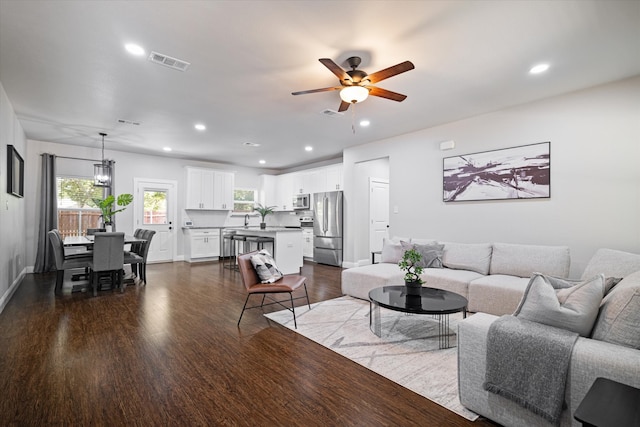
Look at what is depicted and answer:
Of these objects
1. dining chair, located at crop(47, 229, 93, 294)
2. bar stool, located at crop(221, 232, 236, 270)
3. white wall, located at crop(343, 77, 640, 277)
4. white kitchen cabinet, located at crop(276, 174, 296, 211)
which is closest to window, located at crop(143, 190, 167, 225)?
bar stool, located at crop(221, 232, 236, 270)

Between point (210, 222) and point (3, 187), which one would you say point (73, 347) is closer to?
point (3, 187)

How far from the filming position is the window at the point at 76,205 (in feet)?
21.6

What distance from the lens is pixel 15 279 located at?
15.7ft

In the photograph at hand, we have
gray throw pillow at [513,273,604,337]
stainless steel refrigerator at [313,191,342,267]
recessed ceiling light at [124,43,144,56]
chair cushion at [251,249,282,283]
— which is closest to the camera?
gray throw pillow at [513,273,604,337]

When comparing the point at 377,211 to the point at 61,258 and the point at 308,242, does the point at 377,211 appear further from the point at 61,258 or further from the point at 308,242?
the point at 61,258

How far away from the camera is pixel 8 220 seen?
4230 millimetres

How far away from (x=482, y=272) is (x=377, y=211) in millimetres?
3414

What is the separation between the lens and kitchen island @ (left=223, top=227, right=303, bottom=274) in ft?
19.6

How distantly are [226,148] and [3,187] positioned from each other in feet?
12.5

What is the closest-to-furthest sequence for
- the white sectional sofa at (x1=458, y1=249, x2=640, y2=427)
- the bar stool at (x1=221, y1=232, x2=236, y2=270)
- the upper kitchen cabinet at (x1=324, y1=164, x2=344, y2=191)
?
1. the white sectional sofa at (x1=458, y1=249, x2=640, y2=427)
2. the bar stool at (x1=221, y1=232, x2=236, y2=270)
3. the upper kitchen cabinet at (x1=324, y1=164, x2=344, y2=191)

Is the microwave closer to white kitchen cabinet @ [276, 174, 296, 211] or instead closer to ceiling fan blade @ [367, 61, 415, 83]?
white kitchen cabinet @ [276, 174, 296, 211]

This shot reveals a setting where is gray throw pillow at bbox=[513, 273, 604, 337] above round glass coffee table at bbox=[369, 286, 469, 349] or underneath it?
above

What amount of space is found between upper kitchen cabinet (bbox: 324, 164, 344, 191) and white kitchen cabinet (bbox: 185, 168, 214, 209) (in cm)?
334

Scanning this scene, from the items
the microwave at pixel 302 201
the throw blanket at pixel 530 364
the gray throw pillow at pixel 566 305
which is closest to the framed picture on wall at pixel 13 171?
the microwave at pixel 302 201
